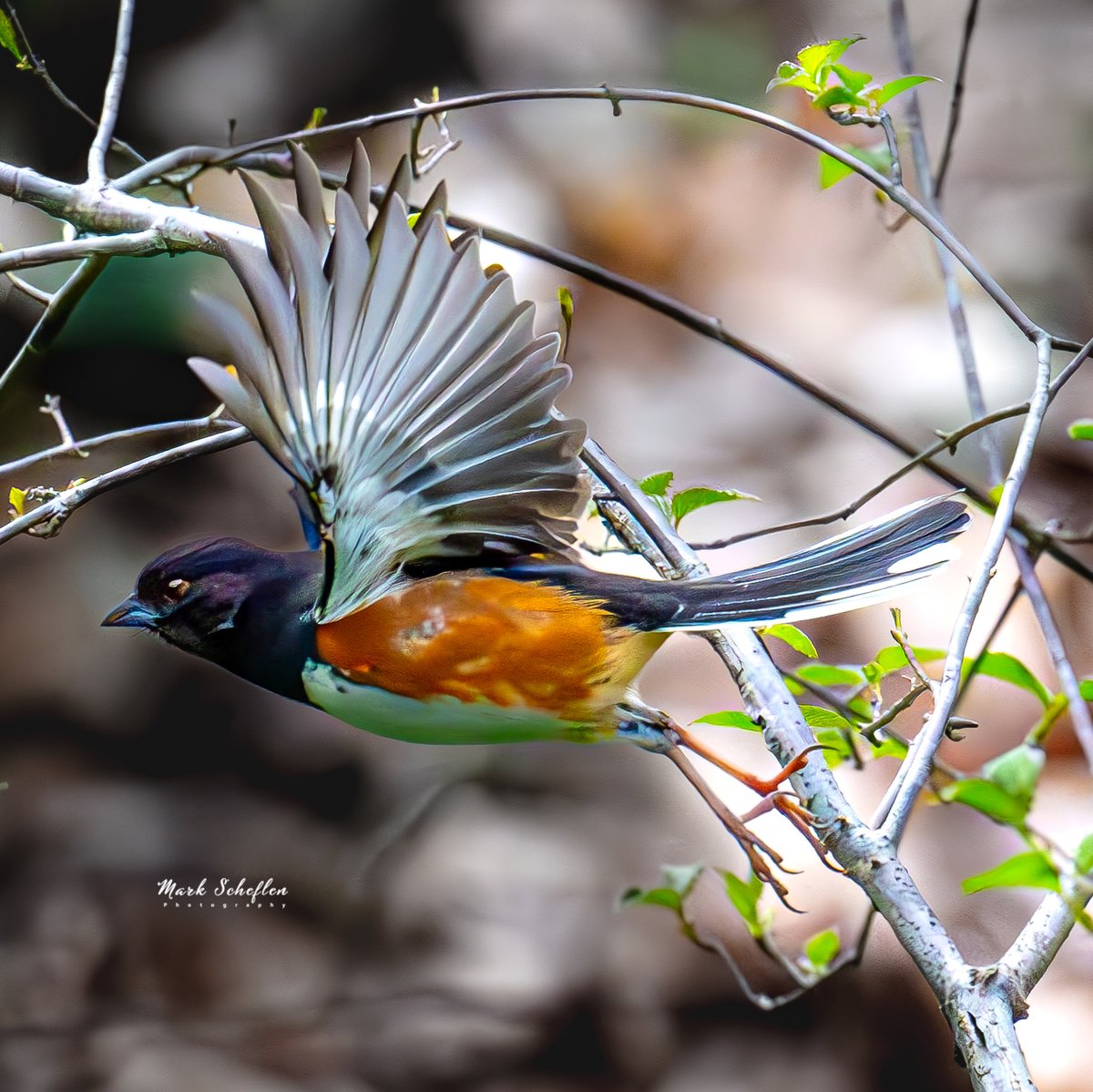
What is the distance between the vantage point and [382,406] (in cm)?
106

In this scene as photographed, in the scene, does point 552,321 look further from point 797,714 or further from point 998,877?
point 998,877

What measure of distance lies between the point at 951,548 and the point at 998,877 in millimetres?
508

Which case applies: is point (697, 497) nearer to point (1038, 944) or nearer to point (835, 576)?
point (835, 576)

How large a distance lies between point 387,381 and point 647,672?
2157 millimetres

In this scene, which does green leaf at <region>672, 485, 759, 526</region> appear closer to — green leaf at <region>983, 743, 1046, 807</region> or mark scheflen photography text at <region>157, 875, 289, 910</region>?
green leaf at <region>983, 743, 1046, 807</region>

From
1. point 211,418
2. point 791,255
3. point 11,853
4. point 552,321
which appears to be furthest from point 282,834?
point 791,255

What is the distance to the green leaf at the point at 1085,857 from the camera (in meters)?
0.89

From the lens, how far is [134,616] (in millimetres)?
1353

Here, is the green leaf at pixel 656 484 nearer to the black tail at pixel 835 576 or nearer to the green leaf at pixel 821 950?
the black tail at pixel 835 576

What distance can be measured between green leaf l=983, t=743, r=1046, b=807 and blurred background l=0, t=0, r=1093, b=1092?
4.82ft

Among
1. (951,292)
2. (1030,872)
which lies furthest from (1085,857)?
(951,292)

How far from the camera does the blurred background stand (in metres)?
2.69

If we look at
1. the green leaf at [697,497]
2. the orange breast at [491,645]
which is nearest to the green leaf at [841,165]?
the green leaf at [697,497]

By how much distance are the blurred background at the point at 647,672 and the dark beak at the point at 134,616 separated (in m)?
1.18
